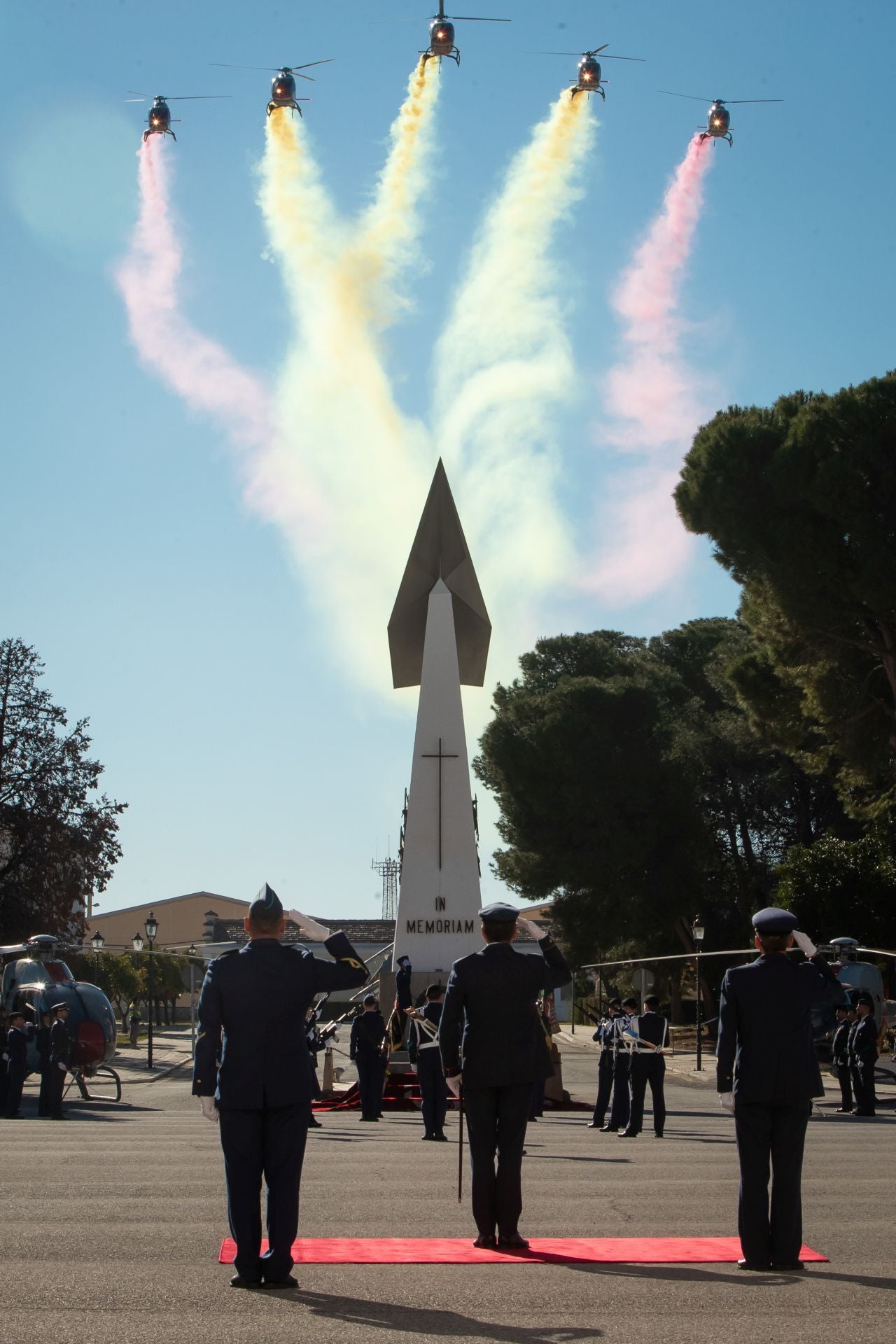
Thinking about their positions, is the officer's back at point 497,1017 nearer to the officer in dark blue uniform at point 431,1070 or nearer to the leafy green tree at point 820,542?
the officer in dark blue uniform at point 431,1070

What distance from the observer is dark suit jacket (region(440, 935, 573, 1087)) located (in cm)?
729

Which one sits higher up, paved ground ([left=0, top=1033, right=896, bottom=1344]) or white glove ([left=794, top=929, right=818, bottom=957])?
white glove ([left=794, top=929, right=818, bottom=957])

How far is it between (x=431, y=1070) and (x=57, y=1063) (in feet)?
19.9

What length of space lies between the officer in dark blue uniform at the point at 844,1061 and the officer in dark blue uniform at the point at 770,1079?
52.2 feet

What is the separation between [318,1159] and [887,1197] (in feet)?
15.3

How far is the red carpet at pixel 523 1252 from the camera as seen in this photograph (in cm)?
696

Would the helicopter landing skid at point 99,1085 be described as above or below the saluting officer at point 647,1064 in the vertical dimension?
below

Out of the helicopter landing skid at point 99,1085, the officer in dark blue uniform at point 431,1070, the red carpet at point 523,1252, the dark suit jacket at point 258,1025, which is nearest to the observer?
A: the dark suit jacket at point 258,1025

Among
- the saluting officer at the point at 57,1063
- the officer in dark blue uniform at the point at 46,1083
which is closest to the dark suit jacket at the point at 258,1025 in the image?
the saluting officer at the point at 57,1063

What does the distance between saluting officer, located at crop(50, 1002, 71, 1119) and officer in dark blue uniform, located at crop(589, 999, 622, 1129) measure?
23.5 feet

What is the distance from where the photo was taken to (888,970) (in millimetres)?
40469

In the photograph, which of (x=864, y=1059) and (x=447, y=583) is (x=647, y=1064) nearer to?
(x=864, y=1059)

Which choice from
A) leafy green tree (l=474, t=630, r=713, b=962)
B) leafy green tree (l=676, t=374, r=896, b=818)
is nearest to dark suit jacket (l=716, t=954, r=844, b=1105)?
leafy green tree (l=676, t=374, r=896, b=818)

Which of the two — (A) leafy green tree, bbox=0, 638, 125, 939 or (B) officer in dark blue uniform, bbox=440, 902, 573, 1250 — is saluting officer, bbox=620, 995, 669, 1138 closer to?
(B) officer in dark blue uniform, bbox=440, 902, 573, 1250
